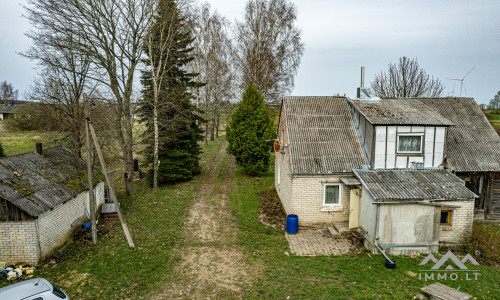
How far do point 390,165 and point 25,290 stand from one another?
14543 mm

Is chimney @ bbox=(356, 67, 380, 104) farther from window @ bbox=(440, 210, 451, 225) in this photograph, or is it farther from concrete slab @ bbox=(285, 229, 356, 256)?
concrete slab @ bbox=(285, 229, 356, 256)

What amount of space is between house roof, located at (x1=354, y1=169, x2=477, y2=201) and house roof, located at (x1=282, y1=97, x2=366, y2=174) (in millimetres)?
1206

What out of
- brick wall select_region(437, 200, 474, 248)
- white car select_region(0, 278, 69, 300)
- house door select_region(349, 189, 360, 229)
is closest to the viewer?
white car select_region(0, 278, 69, 300)

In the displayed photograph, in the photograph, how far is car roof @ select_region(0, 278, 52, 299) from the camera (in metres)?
6.94

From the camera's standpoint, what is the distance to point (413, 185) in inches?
472

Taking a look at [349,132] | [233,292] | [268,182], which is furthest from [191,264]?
[268,182]

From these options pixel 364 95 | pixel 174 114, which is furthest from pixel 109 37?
pixel 364 95

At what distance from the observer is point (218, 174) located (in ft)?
83.1

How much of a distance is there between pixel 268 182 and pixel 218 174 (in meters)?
5.26

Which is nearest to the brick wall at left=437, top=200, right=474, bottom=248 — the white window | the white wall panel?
the white wall panel

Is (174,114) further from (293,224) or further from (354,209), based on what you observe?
(354,209)

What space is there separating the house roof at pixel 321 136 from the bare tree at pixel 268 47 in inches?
543

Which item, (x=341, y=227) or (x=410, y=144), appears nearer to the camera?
(x=341, y=227)

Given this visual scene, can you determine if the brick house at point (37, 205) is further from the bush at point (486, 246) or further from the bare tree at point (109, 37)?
the bush at point (486, 246)
